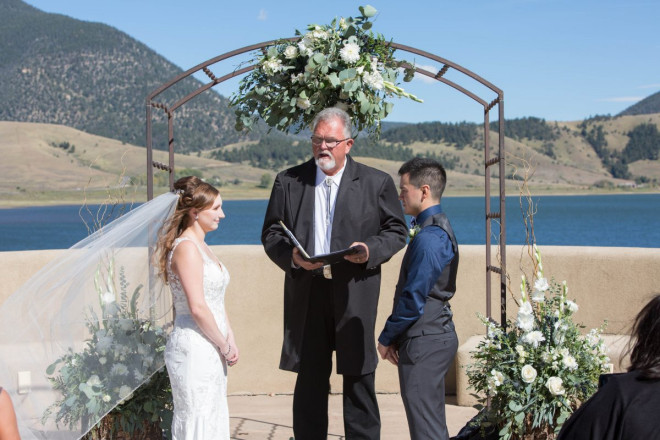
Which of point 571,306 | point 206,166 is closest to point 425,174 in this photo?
point 571,306

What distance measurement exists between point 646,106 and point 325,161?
20222cm

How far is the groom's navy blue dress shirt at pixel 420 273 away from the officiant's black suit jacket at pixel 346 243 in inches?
13.9

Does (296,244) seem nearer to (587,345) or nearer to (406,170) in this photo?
(406,170)

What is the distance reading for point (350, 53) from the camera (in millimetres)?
3969

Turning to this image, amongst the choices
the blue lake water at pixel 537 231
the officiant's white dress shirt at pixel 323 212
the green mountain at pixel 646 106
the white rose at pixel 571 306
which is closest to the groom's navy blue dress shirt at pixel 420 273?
the officiant's white dress shirt at pixel 323 212

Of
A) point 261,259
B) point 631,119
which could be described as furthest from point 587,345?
point 631,119

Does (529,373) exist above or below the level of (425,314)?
below

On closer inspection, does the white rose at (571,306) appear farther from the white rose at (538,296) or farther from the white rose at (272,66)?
the white rose at (272,66)

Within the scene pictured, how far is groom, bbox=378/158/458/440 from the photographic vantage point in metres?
3.24

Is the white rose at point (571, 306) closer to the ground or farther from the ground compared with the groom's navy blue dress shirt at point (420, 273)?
closer to the ground

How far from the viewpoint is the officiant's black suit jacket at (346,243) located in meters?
3.68

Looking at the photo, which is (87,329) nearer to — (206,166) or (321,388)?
(321,388)

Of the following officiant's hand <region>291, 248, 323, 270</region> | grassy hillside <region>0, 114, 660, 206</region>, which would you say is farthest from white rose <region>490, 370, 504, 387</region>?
grassy hillside <region>0, 114, 660, 206</region>

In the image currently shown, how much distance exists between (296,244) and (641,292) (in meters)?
3.16
